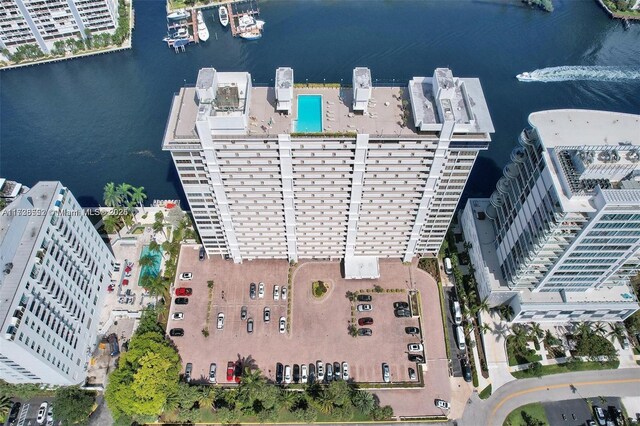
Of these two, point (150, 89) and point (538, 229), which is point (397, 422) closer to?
point (538, 229)

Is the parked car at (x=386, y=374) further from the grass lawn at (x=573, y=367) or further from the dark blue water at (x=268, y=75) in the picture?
Result: the dark blue water at (x=268, y=75)

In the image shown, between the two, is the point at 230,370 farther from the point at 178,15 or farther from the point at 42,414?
the point at 178,15

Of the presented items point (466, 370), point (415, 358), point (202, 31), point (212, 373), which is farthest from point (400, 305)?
point (202, 31)

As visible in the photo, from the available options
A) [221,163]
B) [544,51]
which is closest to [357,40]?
[544,51]

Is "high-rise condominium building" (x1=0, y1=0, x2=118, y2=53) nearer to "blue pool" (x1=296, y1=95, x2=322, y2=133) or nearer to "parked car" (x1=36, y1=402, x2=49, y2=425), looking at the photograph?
"blue pool" (x1=296, y1=95, x2=322, y2=133)

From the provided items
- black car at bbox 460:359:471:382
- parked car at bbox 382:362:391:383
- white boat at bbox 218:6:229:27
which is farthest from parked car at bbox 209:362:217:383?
white boat at bbox 218:6:229:27

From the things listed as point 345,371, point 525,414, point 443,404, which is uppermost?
point 345,371

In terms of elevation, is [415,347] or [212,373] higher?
[415,347]
